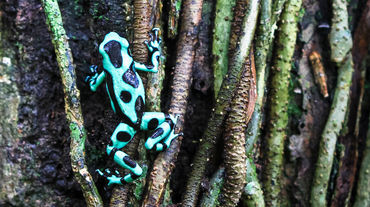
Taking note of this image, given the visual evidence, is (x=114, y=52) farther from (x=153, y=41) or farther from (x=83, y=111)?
(x=83, y=111)

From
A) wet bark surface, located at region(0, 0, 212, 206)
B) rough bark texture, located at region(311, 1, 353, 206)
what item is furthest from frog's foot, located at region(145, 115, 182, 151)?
rough bark texture, located at region(311, 1, 353, 206)

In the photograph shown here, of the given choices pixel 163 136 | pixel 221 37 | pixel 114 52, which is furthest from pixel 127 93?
pixel 221 37

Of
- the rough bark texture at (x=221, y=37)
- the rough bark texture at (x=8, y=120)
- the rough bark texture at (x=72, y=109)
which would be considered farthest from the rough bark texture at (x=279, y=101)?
the rough bark texture at (x=8, y=120)

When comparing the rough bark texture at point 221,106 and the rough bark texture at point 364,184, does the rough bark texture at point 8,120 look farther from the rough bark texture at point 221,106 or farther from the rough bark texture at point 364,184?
the rough bark texture at point 364,184

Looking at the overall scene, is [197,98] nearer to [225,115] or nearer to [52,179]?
[225,115]

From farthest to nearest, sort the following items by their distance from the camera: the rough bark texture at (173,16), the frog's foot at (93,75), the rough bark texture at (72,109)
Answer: the frog's foot at (93,75) < the rough bark texture at (173,16) < the rough bark texture at (72,109)

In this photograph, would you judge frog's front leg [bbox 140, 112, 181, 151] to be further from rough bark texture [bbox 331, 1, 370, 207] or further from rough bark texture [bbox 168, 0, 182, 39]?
rough bark texture [bbox 331, 1, 370, 207]
